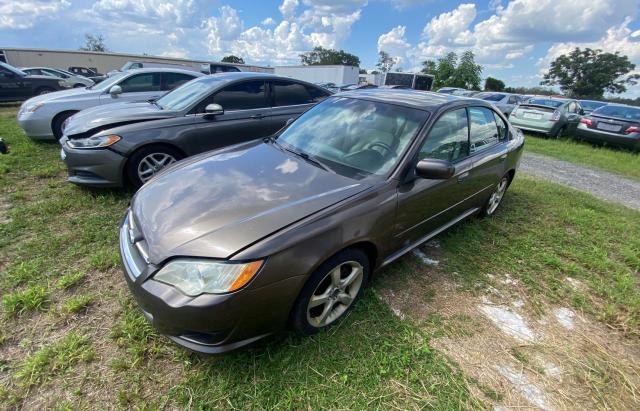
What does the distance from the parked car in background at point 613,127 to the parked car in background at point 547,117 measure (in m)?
0.61

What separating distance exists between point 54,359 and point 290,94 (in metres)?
4.20

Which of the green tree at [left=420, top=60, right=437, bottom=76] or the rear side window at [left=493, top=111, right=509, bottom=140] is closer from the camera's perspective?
the rear side window at [left=493, top=111, right=509, bottom=140]

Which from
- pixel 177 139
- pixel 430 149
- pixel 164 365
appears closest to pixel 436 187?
pixel 430 149

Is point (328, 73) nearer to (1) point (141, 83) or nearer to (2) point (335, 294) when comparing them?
(1) point (141, 83)

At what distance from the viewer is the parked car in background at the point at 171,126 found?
3682mm

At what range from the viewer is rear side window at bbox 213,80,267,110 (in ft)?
14.3

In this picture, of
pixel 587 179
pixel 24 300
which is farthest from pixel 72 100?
pixel 587 179

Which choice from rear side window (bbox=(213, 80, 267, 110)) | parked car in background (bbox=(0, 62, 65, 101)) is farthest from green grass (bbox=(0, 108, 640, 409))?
parked car in background (bbox=(0, 62, 65, 101))

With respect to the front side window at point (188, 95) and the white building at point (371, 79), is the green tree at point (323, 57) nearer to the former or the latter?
the white building at point (371, 79)

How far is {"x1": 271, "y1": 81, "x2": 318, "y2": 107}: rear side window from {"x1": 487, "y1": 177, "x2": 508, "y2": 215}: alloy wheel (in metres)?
3.03

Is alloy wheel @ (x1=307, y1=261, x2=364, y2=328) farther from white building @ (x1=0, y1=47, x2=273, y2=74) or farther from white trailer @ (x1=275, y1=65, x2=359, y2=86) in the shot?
white building @ (x1=0, y1=47, x2=273, y2=74)

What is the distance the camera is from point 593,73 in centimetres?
4438

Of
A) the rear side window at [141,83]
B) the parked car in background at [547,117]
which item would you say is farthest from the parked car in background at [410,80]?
the rear side window at [141,83]

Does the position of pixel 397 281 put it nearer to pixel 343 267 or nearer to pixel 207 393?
pixel 343 267
